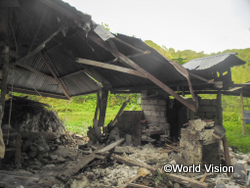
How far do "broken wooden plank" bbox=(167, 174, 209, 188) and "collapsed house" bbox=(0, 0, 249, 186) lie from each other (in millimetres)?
792

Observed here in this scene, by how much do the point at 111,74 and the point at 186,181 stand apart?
13.4 feet

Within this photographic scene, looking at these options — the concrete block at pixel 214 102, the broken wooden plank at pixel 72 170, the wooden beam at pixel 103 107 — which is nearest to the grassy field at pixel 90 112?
the wooden beam at pixel 103 107

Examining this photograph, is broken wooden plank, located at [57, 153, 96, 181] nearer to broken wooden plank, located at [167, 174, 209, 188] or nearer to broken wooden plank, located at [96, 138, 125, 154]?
broken wooden plank, located at [96, 138, 125, 154]

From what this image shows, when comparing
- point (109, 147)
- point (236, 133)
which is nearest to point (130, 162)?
point (109, 147)

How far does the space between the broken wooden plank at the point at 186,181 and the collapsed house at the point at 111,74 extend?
0.79m

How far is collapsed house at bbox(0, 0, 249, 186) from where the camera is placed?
12.1 ft

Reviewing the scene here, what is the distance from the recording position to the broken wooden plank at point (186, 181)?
3524 millimetres

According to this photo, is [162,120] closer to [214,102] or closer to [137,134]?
[137,134]

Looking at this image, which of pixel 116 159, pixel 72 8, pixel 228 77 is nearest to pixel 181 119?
pixel 228 77

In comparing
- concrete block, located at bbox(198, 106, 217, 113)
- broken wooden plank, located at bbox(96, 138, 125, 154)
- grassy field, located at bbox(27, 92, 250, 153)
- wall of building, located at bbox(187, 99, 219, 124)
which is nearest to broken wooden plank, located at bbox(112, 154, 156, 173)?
broken wooden plank, located at bbox(96, 138, 125, 154)

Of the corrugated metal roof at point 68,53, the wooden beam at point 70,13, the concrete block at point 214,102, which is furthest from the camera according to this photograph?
the concrete block at point 214,102

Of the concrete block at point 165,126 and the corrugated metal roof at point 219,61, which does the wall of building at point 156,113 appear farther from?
the corrugated metal roof at point 219,61

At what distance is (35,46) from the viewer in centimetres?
439

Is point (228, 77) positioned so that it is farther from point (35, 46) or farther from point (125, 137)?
point (35, 46)
